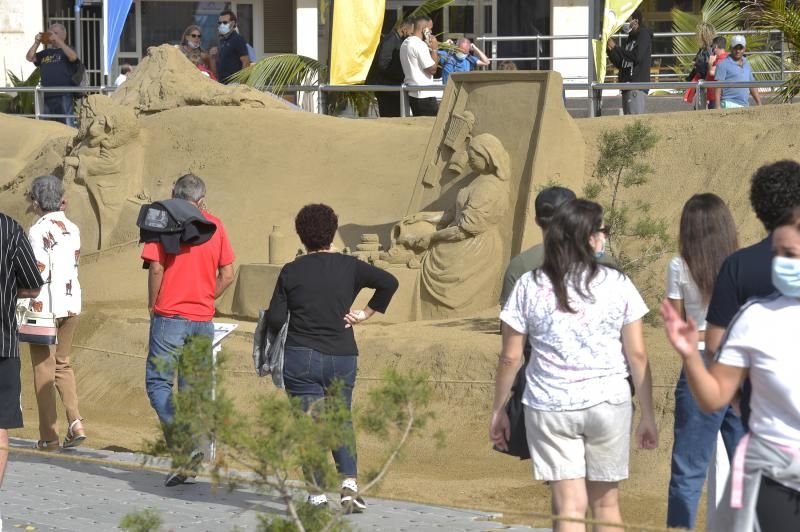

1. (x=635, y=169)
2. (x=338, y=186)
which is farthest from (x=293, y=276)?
(x=338, y=186)

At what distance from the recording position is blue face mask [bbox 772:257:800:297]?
12.3 feet

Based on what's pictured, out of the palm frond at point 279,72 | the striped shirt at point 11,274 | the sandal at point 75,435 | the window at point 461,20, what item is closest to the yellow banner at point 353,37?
the palm frond at point 279,72

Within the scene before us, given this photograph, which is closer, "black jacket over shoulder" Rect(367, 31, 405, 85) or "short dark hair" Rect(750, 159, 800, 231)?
"short dark hair" Rect(750, 159, 800, 231)

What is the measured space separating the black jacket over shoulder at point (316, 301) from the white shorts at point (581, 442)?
1.75 meters

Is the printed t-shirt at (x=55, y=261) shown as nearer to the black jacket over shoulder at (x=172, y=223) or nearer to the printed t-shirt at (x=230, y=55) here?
the black jacket over shoulder at (x=172, y=223)

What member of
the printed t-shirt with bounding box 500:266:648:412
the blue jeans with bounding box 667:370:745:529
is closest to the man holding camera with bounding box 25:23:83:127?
the blue jeans with bounding box 667:370:745:529

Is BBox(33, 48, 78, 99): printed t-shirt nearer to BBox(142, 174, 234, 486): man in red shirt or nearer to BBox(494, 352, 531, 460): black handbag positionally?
BBox(142, 174, 234, 486): man in red shirt

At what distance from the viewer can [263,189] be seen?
14867mm

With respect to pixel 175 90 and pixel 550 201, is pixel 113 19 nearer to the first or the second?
pixel 175 90

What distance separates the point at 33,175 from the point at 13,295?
10.7 metres

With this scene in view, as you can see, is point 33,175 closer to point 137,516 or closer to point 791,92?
point 791,92

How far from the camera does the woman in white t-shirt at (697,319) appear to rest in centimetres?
510

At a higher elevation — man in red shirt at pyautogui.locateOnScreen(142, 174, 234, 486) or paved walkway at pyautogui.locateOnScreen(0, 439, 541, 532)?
man in red shirt at pyautogui.locateOnScreen(142, 174, 234, 486)

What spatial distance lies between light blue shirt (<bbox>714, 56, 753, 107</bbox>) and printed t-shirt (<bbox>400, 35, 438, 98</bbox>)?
10.6ft
